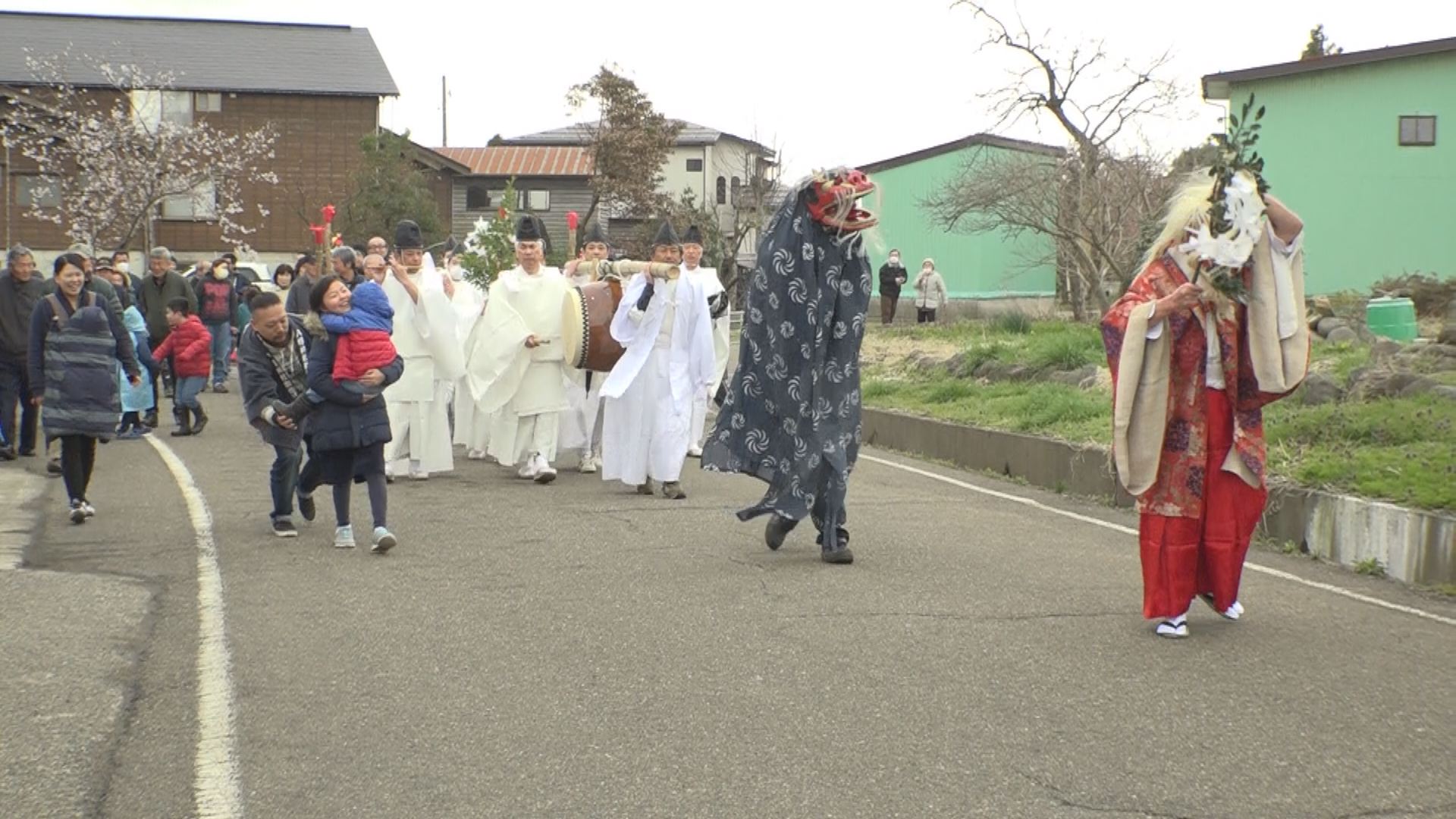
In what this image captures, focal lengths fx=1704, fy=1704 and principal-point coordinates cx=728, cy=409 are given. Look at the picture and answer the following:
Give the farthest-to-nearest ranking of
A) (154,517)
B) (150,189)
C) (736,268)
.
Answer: (736,268) → (150,189) → (154,517)

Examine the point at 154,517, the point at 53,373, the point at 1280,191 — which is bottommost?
the point at 154,517

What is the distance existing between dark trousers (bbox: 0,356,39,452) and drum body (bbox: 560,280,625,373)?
16.2 ft

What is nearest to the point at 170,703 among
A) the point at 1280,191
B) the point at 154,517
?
the point at 154,517

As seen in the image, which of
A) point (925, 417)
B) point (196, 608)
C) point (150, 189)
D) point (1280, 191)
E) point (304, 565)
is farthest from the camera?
point (150, 189)

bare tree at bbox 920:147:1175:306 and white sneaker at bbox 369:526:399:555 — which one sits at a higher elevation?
bare tree at bbox 920:147:1175:306

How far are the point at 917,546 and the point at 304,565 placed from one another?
3.44m

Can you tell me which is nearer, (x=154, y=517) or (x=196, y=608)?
(x=196, y=608)

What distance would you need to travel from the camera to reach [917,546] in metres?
9.79

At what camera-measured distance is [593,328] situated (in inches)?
537

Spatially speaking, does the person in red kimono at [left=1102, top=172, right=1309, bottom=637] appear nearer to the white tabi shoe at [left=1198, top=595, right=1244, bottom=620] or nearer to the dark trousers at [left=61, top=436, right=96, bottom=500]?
the white tabi shoe at [left=1198, top=595, right=1244, bottom=620]

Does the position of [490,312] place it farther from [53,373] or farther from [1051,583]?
[1051,583]

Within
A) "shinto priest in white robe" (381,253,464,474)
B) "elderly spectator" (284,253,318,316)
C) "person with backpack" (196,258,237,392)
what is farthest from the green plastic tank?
"person with backpack" (196,258,237,392)

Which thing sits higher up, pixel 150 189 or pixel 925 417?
pixel 150 189

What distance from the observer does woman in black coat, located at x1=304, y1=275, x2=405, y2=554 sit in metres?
9.70
